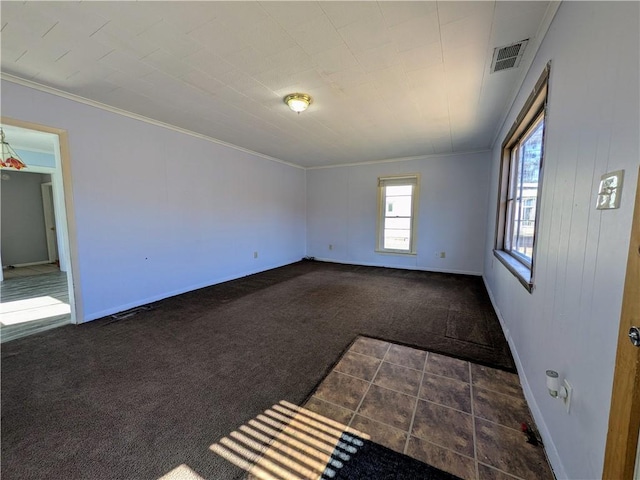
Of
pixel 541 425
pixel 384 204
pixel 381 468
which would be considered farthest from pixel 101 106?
pixel 384 204

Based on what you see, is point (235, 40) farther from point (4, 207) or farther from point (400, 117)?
point (4, 207)

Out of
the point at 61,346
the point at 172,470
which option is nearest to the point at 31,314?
the point at 61,346

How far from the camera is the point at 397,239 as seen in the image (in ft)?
19.1

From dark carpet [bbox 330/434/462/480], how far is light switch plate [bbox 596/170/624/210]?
1341 mm

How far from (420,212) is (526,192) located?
9.19 feet

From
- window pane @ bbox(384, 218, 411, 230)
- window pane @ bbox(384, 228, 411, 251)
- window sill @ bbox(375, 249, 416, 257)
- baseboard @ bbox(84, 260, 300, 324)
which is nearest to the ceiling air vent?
window pane @ bbox(384, 218, 411, 230)

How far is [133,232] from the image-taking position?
10.8 feet

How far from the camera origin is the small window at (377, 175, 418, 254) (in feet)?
18.3

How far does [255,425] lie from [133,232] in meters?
2.98

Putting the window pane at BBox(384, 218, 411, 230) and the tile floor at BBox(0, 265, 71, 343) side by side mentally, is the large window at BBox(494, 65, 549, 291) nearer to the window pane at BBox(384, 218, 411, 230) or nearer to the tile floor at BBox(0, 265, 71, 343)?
the window pane at BBox(384, 218, 411, 230)

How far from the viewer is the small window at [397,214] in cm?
559

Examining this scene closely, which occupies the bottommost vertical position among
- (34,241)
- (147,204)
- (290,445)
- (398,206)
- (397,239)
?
(290,445)

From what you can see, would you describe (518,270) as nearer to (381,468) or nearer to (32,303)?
(381,468)

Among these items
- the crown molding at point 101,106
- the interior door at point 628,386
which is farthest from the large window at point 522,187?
the crown molding at point 101,106
